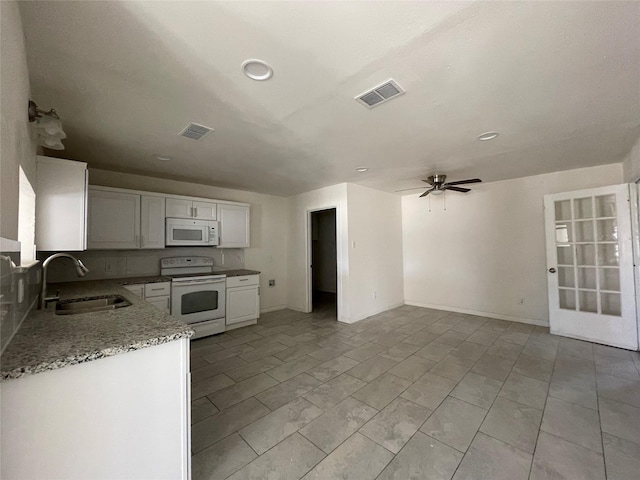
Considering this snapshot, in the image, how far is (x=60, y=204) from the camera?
2189mm

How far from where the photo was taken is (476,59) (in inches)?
60.0

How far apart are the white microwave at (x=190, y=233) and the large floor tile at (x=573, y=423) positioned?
4443 millimetres

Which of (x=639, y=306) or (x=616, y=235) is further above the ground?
(x=616, y=235)

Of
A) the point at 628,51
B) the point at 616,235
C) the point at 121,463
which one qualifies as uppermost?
the point at 628,51

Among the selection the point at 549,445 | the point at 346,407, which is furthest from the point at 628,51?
the point at 346,407

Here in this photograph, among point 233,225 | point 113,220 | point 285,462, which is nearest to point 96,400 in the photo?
point 285,462

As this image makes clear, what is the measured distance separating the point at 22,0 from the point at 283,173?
9.18 ft

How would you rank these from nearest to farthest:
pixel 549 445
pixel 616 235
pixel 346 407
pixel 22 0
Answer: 1. pixel 22 0
2. pixel 549 445
3. pixel 346 407
4. pixel 616 235

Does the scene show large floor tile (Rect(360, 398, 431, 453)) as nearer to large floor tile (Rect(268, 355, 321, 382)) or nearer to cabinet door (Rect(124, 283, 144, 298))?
large floor tile (Rect(268, 355, 321, 382))

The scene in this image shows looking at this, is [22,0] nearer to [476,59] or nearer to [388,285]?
[476,59]

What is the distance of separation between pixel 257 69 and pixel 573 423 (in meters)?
3.39

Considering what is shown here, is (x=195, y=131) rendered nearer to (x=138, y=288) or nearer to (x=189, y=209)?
(x=189, y=209)

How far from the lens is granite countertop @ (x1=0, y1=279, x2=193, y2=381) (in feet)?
3.15

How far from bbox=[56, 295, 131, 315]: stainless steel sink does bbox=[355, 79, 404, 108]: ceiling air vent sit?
247 centimetres
